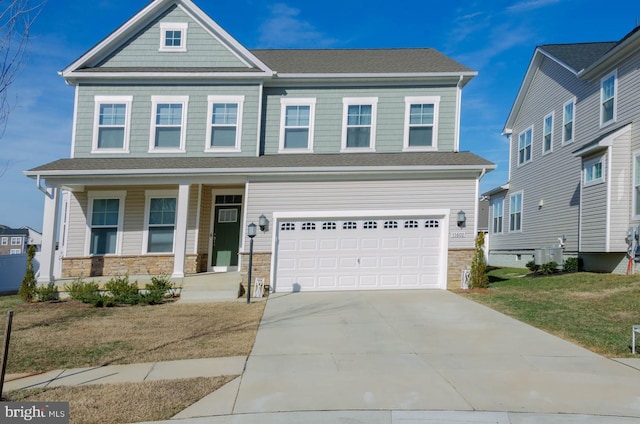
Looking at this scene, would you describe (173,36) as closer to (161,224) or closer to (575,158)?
(161,224)

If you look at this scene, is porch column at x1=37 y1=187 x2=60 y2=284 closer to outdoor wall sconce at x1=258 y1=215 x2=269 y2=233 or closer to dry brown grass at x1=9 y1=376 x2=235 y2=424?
outdoor wall sconce at x1=258 y1=215 x2=269 y2=233

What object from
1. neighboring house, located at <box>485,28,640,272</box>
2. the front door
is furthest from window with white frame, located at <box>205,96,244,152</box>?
neighboring house, located at <box>485,28,640,272</box>

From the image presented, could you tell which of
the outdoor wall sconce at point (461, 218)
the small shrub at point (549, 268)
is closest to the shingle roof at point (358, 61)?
the outdoor wall sconce at point (461, 218)

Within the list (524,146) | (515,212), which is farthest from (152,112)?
(515,212)

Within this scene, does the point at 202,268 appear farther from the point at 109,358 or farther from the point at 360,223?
the point at 109,358

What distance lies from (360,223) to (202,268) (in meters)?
5.38

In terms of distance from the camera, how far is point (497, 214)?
25.1 m

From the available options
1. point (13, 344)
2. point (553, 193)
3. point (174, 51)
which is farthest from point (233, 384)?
point (553, 193)

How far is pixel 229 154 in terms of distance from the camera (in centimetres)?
1447

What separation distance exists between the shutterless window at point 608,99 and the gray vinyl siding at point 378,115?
5.10 m

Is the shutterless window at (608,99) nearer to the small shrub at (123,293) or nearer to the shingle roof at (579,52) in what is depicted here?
the shingle roof at (579,52)

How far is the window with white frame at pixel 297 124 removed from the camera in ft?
48.2

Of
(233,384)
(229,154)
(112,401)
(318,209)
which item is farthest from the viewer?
(229,154)

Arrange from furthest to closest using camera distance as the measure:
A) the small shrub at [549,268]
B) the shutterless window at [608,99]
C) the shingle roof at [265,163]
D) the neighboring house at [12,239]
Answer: the neighboring house at [12,239]
the small shrub at [549,268]
the shutterless window at [608,99]
the shingle roof at [265,163]
